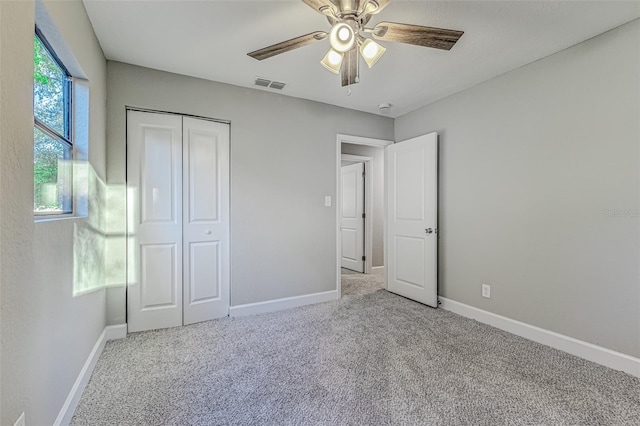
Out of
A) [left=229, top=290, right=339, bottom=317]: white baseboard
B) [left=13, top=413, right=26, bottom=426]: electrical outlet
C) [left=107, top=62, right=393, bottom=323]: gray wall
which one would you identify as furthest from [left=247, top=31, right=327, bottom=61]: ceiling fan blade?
[left=229, top=290, right=339, bottom=317]: white baseboard

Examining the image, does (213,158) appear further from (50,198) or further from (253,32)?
(50,198)

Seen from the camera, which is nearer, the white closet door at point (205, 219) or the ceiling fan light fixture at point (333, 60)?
the ceiling fan light fixture at point (333, 60)

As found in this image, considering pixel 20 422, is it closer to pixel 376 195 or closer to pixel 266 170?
pixel 266 170

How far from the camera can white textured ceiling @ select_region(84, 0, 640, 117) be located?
186 cm

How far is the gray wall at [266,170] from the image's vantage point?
2623 mm

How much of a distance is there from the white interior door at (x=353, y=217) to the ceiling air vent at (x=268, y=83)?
2.64 m

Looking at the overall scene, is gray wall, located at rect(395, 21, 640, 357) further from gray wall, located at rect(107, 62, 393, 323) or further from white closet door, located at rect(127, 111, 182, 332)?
white closet door, located at rect(127, 111, 182, 332)

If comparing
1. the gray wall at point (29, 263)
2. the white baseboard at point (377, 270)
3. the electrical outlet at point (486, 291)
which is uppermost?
the gray wall at point (29, 263)

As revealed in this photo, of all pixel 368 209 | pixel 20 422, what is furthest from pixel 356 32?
pixel 368 209

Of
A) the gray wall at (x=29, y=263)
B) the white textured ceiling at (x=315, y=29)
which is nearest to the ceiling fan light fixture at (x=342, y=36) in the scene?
the white textured ceiling at (x=315, y=29)

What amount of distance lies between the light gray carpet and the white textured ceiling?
7.77 ft

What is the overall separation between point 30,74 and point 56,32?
0.51 meters

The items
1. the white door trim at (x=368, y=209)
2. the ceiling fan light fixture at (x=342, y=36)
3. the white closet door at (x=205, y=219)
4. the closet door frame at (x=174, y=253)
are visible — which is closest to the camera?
the ceiling fan light fixture at (x=342, y=36)

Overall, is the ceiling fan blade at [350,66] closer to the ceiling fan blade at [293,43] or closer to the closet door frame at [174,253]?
the ceiling fan blade at [293,43]
